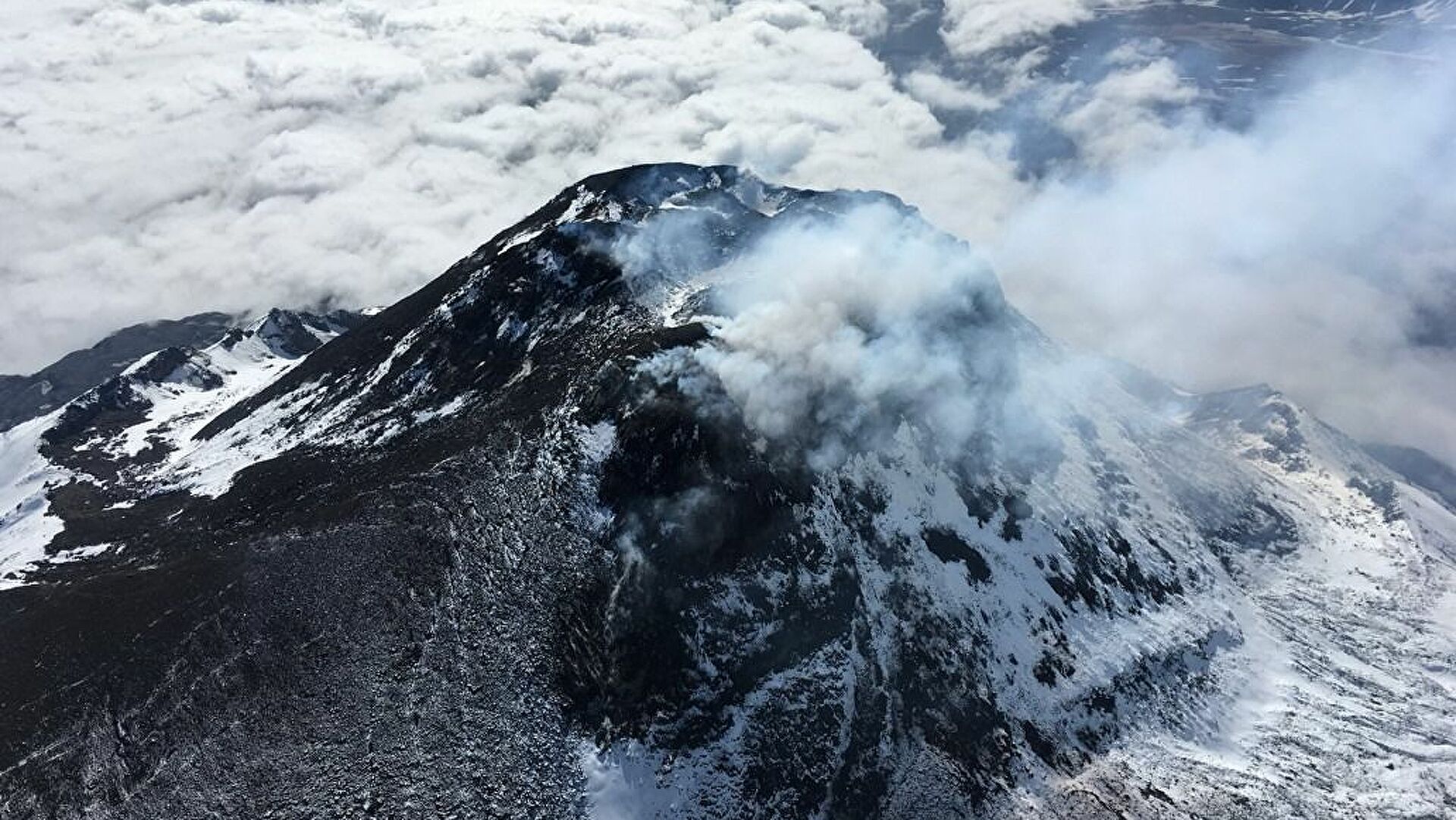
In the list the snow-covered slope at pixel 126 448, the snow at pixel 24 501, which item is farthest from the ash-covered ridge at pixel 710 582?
the snow-covered slope at pixel 126 448

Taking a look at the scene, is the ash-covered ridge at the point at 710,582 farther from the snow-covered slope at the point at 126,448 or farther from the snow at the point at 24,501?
the snow-covered slope at the point at 126,448

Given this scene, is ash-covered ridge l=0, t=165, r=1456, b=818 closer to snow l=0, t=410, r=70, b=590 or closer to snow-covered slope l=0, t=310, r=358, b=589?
snow l=0, t=410, r=70, b=590

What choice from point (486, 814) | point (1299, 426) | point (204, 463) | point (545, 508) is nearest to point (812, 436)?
point (545, 508)

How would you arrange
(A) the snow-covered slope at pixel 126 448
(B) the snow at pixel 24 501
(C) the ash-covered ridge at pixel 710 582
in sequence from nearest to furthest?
(C) the ash-covered ridge at pixel 710 582
(B) the snow at pixel 24 501
(A) the snow-covered slope at pixel 126 448

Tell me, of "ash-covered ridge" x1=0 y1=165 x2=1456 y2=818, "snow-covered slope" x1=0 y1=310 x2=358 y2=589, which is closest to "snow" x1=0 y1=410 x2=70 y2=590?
"snow-covered slope" x1=0 y1=310 x2=358 y2=589

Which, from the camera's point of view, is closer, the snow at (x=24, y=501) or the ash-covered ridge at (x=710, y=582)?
the ash-covered ridge at (x=710, y=582)

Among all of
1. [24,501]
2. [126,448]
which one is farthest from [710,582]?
[126,448]

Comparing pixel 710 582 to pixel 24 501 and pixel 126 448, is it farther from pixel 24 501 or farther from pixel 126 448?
pixel 126 448

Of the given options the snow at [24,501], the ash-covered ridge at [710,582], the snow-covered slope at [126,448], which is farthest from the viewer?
the snow-covered slope at [126,448]

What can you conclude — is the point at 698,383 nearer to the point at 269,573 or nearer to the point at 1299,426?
the point at 269,573
